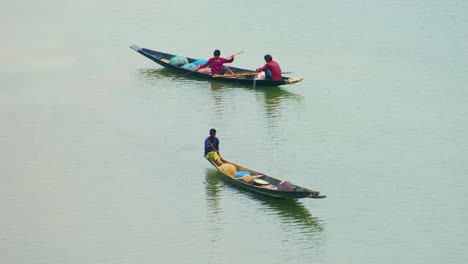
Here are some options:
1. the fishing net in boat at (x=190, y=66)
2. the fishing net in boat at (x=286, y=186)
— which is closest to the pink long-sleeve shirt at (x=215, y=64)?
the fishing net in boat at (x=190, y=66)

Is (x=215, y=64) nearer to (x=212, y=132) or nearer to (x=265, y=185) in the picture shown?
(x=212, y=132)

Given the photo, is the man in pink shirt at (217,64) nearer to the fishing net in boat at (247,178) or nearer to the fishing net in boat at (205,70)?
the fishing net in boat at (205,70)

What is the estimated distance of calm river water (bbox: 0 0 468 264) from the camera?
59.8 feet

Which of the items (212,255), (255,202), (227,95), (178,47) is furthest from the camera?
(178,47)

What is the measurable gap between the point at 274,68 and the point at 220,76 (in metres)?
1.29

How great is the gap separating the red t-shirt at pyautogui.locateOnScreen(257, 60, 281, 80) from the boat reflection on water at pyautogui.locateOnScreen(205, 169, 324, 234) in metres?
5.30

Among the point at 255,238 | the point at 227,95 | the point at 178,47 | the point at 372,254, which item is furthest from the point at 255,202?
the point at 178,47

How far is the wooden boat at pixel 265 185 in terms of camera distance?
18.6m

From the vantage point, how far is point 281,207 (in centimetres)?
1919

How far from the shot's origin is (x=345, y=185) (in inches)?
790

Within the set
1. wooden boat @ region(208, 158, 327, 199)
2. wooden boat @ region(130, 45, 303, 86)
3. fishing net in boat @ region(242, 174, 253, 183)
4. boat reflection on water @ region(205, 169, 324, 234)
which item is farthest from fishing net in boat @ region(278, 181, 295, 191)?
wooden boat @ region(130, 45, 303, 86)

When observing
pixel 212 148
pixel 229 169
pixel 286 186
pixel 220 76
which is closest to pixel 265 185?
pixel 286 186

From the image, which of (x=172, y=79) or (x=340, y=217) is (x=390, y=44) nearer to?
(x=172, y=79)

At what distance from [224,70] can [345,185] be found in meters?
6.53
